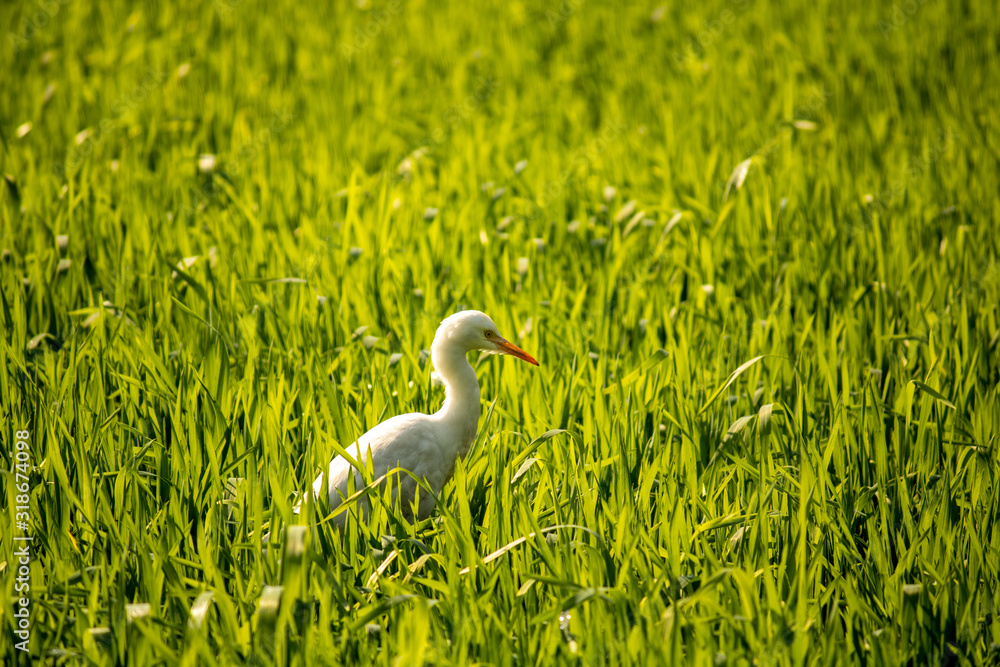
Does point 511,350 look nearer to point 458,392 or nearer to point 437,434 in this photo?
point 458,392

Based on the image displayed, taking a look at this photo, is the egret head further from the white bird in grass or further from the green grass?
the green grass

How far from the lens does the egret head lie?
2.99 metres

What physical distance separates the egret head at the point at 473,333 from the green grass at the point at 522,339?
0.21 metres

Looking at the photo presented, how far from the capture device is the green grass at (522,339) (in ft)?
7.30

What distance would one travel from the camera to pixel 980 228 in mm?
4844

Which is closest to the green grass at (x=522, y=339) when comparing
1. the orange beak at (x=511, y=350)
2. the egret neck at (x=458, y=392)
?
the egret neck at (x=458, y=392)

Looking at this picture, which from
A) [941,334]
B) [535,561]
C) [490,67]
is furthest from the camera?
[490,67]

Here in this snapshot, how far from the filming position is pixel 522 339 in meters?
3.96

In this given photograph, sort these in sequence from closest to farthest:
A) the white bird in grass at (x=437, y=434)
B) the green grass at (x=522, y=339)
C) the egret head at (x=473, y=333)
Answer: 1. the green grass at (x=522, y=339)
2. the white bird in grass at (x=437, y=434)
3. the egret head at (x=473, y=333)

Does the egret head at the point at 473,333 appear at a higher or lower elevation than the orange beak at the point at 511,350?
higher

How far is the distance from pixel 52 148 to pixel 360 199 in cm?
288

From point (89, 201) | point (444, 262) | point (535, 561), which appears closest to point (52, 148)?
point (89, 201)

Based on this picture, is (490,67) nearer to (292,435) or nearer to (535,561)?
(292,435)

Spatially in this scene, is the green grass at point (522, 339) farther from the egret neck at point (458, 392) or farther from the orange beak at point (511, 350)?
the orange beak at point (511, 350)
